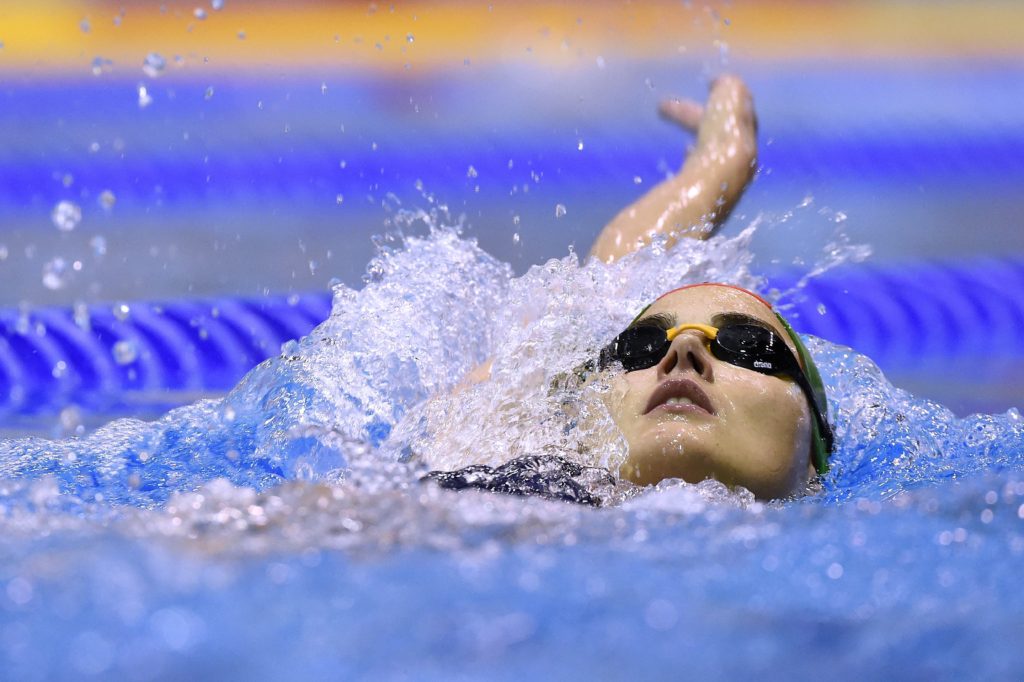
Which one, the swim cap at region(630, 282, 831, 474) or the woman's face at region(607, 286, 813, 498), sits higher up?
the swim cap at region(630, 282, 831, 474)

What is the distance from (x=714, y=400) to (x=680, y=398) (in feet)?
0.15

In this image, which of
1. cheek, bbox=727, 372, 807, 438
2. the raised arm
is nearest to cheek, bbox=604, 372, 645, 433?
cheek, bbox=727, 372, 807, 438

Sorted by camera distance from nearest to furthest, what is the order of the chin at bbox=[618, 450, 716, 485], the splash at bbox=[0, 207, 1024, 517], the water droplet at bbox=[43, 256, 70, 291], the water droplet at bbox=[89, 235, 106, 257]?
the chin at bbox=[618, 450, 716, 485]
the splash at bbox=[0, 207, 1024, 517]
the water droplet at bbox=[43, 256, 70, 291]
the water droplet at bbox=[89, 235, 106, 257]

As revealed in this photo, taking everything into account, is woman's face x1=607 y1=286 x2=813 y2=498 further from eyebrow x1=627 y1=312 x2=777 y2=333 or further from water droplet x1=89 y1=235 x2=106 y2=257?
water droplet x1=89 y1=235 x2=106 y2=257

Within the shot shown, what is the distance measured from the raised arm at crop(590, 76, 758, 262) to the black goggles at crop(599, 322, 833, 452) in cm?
58

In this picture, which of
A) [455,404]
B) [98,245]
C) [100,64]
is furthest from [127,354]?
[100,64]

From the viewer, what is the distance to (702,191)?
2291mm

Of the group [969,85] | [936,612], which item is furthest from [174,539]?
[969,85]

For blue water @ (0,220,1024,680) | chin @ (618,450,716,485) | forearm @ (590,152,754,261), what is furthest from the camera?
forearm @ (590,152,754,261)

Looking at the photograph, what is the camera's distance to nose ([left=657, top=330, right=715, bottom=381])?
1.55 metres

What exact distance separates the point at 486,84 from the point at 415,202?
5.97 ft

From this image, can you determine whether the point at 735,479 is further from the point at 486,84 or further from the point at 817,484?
the point at 486,84

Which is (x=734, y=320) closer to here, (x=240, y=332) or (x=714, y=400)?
(x=714, y=400)

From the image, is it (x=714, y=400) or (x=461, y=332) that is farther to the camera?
(x=461, y=332)
